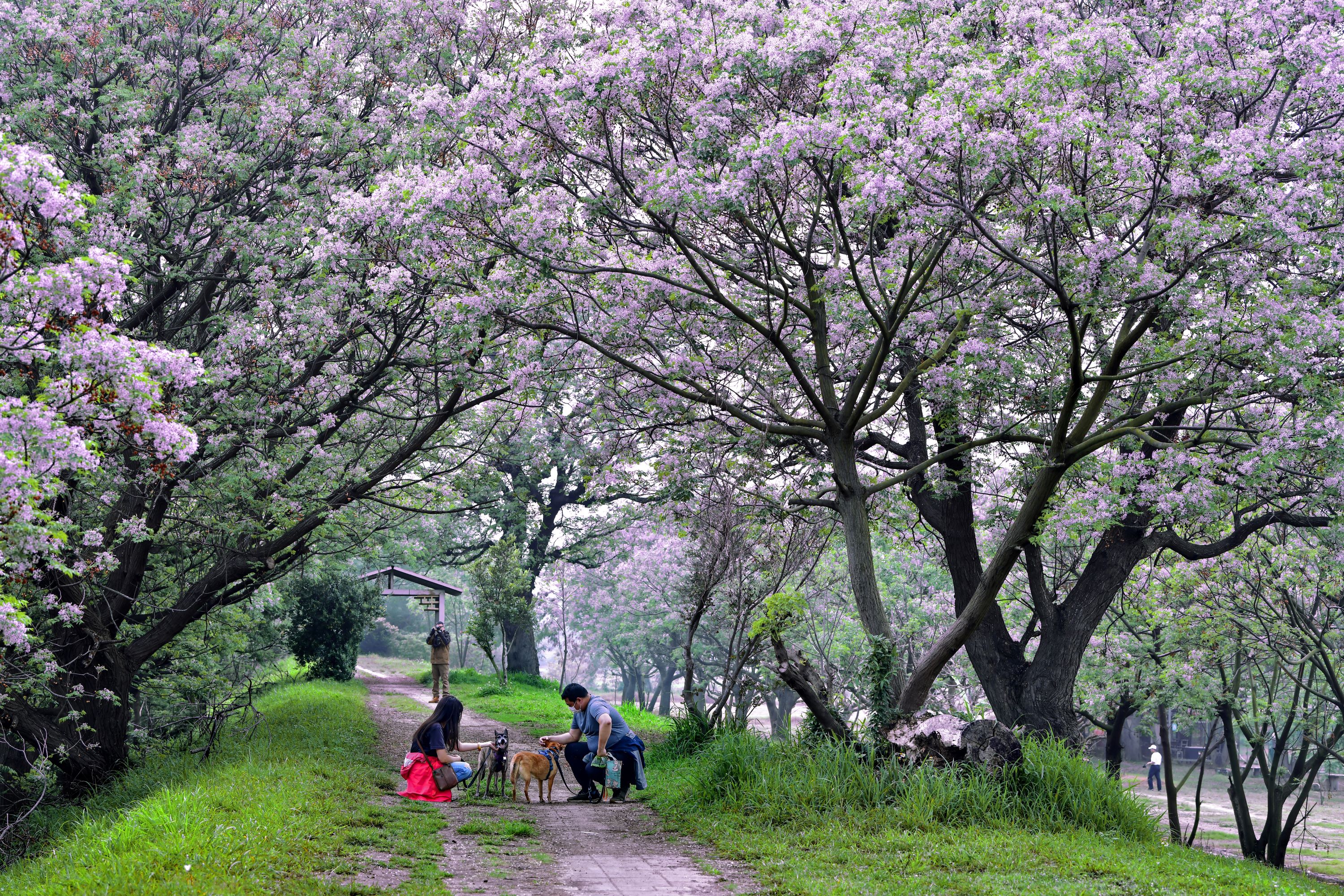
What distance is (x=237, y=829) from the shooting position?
6.42m

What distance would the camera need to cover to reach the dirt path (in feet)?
20.5

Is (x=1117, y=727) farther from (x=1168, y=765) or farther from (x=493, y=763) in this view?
(x=493, y=763)

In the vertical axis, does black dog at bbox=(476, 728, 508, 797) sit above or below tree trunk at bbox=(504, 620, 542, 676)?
below

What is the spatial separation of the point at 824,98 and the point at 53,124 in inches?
304

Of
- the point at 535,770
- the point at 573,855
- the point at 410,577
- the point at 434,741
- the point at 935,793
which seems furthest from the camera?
the point at 410,577

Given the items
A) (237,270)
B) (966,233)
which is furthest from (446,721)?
(966,233)

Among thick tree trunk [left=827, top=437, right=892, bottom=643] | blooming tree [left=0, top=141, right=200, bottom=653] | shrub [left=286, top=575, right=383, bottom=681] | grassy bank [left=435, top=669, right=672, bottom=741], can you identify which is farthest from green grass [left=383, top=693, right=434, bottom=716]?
blooming tree [left=0, top=141, right=200, bottom=653]

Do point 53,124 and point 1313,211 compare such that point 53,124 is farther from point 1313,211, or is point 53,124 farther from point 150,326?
point 1313,211

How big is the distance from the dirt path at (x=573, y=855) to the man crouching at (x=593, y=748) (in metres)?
0.18

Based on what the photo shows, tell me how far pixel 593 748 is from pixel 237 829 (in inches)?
157

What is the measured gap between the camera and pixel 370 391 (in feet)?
41.3

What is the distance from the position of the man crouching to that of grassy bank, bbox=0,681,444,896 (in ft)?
5.02

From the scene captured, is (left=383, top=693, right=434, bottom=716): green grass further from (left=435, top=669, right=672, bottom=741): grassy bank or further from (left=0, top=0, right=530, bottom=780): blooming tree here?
(left=0, top=0, right=530, bottom=780): blooming tree

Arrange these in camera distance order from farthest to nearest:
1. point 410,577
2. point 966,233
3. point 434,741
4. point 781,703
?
point 781,703, point 410,577, point 434,741, point 966,233
